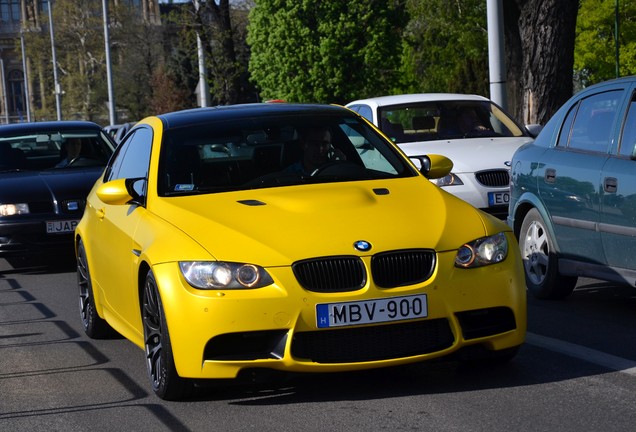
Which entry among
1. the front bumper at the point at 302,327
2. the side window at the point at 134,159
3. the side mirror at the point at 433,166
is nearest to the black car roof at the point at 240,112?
the side window at the point at 134,159

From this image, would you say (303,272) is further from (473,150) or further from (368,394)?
(473,150)

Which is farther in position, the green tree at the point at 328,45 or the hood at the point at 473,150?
the green tree at the point at 328,45

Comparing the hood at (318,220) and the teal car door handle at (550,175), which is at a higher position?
the hood at (318,220)

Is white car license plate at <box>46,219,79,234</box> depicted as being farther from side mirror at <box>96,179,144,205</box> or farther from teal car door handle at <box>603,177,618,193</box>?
teal car door handle at <box>603,177,618,193</box>

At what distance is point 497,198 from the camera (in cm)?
1394

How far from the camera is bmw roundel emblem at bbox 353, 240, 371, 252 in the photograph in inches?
249

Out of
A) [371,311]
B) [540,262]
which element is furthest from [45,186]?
[371,311]

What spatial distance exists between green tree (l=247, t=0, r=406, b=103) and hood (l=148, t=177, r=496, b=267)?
45448mm

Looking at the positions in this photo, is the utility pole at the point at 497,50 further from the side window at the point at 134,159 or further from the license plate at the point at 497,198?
the side window at the point at 134,159

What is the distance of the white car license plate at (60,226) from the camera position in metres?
13.9

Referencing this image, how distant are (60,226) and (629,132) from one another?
22.9 ft

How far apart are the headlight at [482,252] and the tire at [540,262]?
9.90ft

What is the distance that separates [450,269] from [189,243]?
49.2 inches

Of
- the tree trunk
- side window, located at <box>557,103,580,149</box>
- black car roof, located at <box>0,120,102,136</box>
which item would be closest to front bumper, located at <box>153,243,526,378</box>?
side window, located at <box>557,103,580,149</box>
